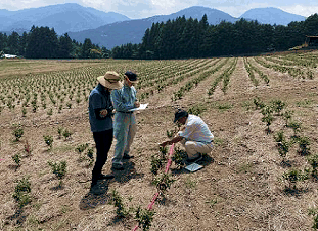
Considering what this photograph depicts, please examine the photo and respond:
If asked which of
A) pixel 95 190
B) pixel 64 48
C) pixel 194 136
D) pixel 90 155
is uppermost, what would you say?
pixel 64 48

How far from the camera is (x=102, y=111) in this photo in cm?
409

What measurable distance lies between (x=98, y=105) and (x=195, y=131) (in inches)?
91.0

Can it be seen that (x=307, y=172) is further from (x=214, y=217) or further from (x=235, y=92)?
(x=235, y=92)

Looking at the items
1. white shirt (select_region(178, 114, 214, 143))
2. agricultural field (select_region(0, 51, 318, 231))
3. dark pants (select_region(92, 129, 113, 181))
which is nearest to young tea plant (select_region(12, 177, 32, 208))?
agricultural field (select_region(0, 51, 318, 231))

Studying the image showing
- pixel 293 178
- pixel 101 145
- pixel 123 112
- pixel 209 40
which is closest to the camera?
pixel 293 178

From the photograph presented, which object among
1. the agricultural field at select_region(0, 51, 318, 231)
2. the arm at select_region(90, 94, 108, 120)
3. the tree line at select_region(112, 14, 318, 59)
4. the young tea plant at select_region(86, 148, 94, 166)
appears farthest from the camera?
the tree line at select_region(112, 14, 318, 59)

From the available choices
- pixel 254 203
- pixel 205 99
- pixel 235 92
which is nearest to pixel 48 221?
pixel 254 203

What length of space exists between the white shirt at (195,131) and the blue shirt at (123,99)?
1334 millimetres

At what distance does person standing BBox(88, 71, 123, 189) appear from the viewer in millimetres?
4133

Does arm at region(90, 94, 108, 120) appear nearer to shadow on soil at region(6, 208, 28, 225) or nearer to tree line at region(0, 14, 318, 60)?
shadow on soil at region(6, 208, 28, 225)

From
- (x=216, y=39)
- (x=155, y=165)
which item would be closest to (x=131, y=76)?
(x=155, y=165)

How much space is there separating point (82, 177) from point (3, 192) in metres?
1.66

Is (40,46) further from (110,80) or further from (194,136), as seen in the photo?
(194,136)

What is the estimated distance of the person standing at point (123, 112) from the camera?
4871 millimetres
